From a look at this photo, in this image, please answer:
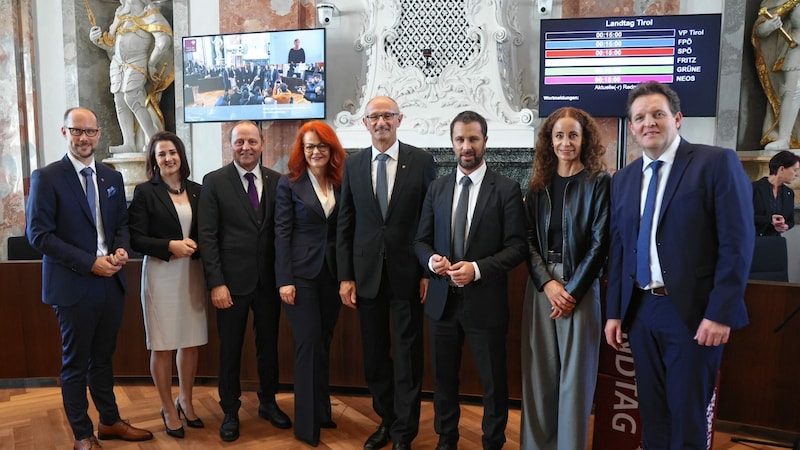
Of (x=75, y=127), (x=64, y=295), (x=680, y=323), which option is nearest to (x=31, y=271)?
(x=64, y=295)

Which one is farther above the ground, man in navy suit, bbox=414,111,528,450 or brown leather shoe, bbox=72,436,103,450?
man in navy suit, bbox=414,111,528,450

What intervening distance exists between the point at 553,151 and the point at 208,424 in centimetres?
240

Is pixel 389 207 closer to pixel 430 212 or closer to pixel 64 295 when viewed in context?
pixel 430 212

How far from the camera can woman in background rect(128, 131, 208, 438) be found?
2.76m

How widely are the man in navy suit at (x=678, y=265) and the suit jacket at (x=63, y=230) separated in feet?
7.93

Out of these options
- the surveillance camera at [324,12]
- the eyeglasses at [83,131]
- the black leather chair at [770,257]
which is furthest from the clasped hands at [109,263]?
the surveillance camera at [324,12]

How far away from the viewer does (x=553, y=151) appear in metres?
2.37

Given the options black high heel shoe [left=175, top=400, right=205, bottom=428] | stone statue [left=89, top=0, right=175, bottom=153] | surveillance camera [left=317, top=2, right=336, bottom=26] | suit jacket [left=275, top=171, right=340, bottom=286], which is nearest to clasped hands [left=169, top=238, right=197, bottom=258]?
suit jacket [left=275, top=171, right=340, bottom=286]

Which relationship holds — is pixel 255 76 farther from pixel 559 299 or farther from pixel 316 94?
pixel 559 299

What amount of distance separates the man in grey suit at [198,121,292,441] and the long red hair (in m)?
0.22

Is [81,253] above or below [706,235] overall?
below

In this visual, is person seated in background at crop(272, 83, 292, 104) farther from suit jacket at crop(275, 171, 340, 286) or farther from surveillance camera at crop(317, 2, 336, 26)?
suit jacket at crop(275, 171, 340, 286)

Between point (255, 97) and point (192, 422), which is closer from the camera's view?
point (192, 422)

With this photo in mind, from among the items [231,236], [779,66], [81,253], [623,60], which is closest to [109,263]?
[81,253]
